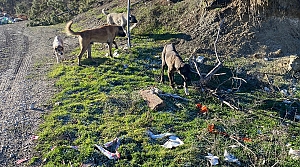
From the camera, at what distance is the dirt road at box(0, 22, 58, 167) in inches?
336

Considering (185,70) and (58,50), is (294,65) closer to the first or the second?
(185,70)

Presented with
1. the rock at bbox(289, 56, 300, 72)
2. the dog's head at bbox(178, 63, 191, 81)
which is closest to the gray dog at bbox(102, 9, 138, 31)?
the dog's head at bbox(178, 63, 191, 81)

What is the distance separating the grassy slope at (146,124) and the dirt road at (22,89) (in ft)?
1.31

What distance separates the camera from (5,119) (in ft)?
31.8

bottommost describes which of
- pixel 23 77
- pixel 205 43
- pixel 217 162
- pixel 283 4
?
pixel 217 162

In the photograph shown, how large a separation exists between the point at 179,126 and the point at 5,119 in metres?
4.62

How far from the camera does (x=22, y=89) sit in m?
11.8

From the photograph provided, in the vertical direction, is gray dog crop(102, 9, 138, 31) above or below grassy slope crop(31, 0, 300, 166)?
above

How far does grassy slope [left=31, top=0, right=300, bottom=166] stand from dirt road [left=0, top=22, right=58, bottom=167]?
401 millimetres

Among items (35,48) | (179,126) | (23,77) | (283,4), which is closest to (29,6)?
(35,48)

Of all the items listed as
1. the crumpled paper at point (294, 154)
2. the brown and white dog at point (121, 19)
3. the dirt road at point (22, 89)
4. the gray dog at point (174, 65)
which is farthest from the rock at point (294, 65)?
the dirt road at point (22, 89)

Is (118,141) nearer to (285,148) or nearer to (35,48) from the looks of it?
(285,148)

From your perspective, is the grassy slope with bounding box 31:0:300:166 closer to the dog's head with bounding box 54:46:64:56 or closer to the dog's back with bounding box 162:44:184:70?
the dog's back with bounding box 162:44:184:70

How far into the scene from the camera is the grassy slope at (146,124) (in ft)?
25.9
